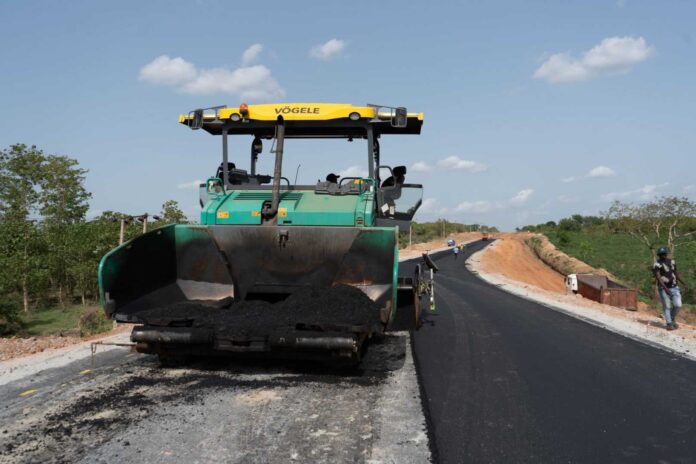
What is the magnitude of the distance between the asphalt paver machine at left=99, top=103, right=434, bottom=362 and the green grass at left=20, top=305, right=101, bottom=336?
1058cm

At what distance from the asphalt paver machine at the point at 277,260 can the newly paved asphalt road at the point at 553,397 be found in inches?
37.1

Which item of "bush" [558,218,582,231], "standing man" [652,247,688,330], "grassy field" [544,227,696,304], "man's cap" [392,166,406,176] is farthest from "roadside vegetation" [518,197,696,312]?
"bush" [558,218,582,231]

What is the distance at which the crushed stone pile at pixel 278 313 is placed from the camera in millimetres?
4797

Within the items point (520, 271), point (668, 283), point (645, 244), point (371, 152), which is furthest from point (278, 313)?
point (645, 244)

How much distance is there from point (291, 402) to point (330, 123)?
3.34 metres

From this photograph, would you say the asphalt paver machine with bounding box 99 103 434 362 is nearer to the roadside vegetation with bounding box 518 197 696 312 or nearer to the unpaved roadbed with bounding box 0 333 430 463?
the unpaved roadbed with bounding box 0 333 430 463

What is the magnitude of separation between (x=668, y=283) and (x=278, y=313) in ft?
25.1

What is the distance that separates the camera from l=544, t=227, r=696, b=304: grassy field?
90.3 feet

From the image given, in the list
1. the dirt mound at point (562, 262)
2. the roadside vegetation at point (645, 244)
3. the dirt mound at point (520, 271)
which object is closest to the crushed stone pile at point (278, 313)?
the roadside vegetation at point (645, 244)

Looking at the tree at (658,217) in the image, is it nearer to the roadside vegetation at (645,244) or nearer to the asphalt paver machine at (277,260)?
the roadside vegetation at (645,244)

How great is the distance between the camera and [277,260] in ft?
18.9

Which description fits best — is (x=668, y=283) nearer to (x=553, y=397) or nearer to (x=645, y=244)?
(x=553, y=397)

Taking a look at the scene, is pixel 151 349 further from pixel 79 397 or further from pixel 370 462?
pixel 370 462

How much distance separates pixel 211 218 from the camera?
6.06 metres
